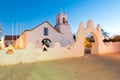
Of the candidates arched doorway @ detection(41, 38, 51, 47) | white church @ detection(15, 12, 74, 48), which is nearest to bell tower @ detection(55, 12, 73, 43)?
white church @ detection(15, 12, 74, 48)

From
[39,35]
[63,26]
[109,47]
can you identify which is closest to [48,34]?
[39,35]

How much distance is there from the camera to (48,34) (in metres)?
25.0

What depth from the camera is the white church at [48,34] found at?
23294 mm

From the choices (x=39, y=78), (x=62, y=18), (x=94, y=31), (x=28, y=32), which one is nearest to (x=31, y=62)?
(x=39, y=78)

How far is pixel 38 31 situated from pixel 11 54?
14.5 metres

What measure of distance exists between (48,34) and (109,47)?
448 inches

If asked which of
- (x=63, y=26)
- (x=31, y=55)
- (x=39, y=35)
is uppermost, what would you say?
(x=63, y=26)

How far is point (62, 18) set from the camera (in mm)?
27891

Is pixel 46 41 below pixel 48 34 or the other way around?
below

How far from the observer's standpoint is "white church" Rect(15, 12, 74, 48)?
23.3 meters

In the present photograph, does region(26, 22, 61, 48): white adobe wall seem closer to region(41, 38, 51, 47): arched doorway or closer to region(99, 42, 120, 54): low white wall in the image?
region(41, 38, 51, 47): arched doorway

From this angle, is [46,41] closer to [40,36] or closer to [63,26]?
[40,36]

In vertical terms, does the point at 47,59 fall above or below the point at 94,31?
below

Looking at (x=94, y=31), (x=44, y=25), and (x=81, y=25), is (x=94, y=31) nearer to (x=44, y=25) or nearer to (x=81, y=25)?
(x=81, y=25)
